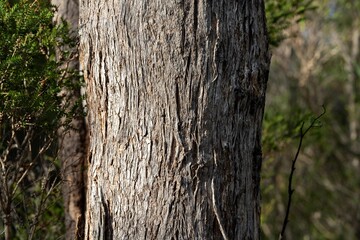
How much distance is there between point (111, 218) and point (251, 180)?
2.53 feet

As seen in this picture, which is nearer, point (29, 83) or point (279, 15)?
point (29, 83)

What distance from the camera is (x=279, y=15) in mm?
7438

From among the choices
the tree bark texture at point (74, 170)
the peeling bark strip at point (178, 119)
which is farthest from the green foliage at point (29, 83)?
the peeling bark strip at point (178, 119)

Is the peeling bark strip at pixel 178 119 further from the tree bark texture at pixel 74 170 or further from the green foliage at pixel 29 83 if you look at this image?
the tree bark texture at pixel 74 170

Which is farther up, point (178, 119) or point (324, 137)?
point (324, 137)

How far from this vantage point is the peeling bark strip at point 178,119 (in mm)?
3793

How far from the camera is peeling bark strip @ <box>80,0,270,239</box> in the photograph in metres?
3.79

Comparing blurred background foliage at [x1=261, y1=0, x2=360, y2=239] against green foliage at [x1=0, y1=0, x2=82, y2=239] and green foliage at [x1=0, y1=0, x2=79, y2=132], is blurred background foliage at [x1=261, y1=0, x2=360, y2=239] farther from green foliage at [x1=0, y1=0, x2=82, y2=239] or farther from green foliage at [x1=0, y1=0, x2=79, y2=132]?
green foliage at [x1=0, y1=0, x2=79, y2=132]

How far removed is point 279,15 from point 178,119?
3908 mm

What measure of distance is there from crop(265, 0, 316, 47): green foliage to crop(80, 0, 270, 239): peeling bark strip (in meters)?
3.38

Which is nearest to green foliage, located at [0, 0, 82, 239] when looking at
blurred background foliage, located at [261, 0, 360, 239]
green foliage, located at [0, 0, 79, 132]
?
green foliage, located at [0, 0, 79, 132]

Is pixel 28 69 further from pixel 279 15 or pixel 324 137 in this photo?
pixel 324 137

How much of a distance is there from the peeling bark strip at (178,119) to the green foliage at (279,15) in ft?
11.1

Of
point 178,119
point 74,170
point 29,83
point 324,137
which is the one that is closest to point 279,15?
point 74,170
